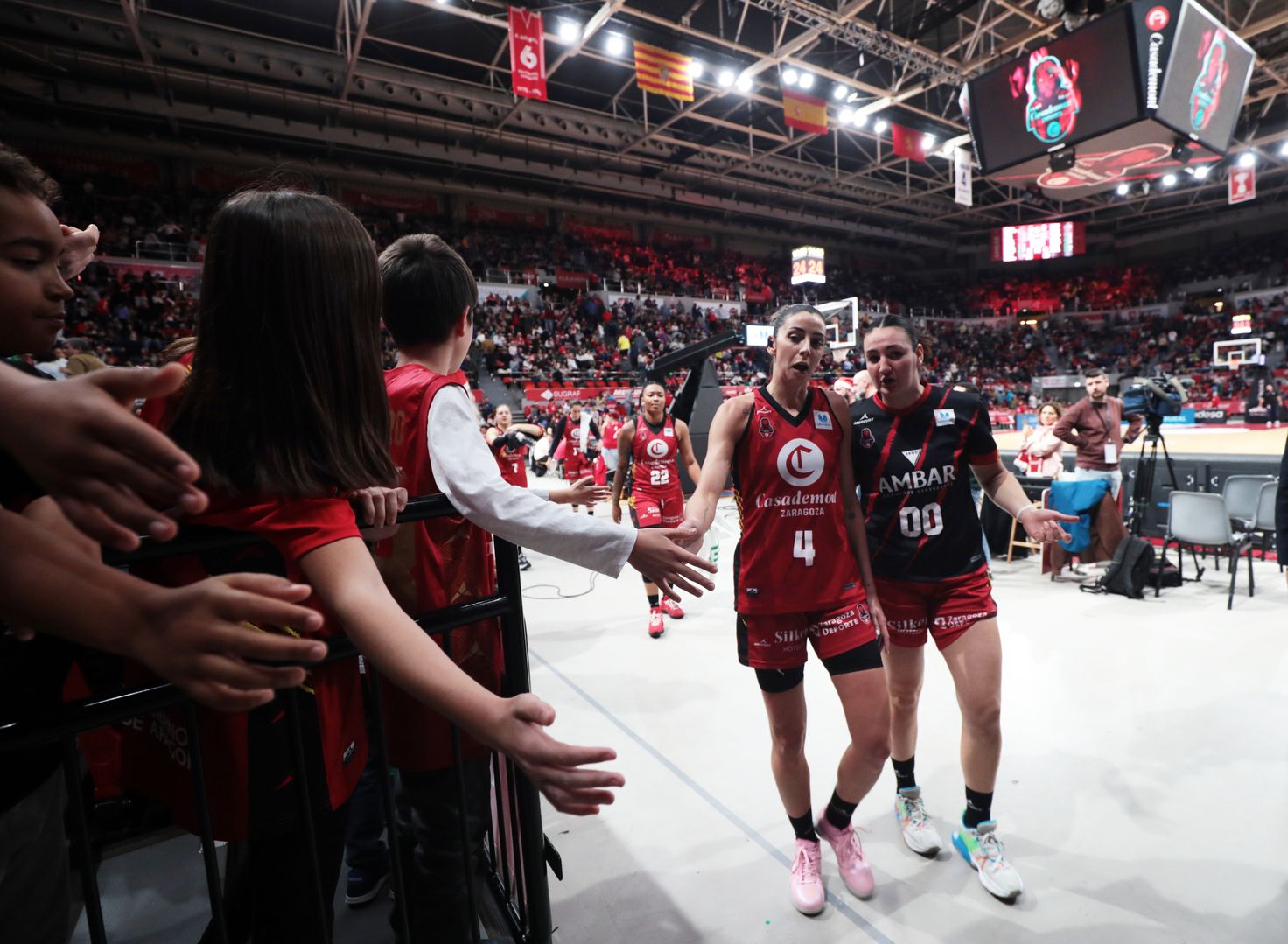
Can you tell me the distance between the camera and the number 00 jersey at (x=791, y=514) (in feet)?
7.41

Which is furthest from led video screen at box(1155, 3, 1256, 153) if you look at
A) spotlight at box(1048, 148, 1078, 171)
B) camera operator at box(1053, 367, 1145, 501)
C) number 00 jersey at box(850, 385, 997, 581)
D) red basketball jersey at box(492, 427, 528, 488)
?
red basketball jersey at box(492, 427, 528, 488)

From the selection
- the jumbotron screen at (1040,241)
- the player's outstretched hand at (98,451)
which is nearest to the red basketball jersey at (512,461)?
the player's outstretched hand at (98,451)

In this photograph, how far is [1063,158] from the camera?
795 centimetres

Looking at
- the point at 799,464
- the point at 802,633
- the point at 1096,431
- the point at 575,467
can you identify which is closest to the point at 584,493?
the point at 799,464

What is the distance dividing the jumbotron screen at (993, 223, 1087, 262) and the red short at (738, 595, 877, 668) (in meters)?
24.6

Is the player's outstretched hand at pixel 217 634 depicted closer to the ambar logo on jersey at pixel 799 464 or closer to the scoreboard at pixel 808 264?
the ambar logo on jersey at pixel 799 464

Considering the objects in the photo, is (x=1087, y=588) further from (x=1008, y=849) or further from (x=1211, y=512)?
(x=1008, y=849)

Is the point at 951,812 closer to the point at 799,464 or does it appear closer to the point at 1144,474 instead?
the point at 799,464

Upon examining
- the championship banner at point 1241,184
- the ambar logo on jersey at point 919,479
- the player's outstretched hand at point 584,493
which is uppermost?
the championship banner at point 1241,184

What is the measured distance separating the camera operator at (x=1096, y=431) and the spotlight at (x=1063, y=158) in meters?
3.50

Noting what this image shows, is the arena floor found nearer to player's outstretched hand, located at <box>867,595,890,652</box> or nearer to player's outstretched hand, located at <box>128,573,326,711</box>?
player's outstretched hand, located at <box>867,595,890,652</box>

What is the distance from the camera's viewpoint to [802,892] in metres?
2.18

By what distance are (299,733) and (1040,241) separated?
27264 millimetres

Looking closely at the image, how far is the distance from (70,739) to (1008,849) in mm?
2913
